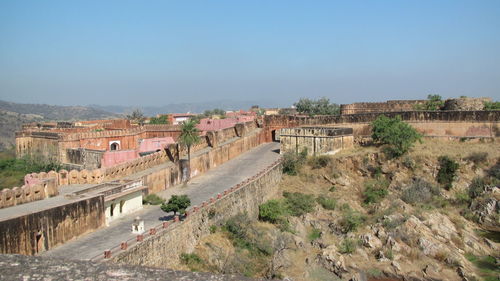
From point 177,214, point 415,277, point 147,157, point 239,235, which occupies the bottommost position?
point 415,277

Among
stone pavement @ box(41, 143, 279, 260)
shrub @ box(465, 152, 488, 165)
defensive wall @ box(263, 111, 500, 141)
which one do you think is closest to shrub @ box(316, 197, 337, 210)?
stone pavement @ box(41, 143, 279, 260)

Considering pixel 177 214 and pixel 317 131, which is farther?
pixel 317 131

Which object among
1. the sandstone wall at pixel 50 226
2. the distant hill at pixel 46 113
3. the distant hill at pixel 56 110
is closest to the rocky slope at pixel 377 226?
the sandstone wall at pixel 50 226

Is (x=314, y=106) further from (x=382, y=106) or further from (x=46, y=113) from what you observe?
(x=46, y=113)

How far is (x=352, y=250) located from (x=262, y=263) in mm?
4544

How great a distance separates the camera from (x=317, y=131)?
31.0 m

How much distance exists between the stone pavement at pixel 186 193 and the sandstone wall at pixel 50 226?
11.1 inches

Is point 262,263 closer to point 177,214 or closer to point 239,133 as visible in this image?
point 177,214

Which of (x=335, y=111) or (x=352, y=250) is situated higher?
(x=335, y=111)

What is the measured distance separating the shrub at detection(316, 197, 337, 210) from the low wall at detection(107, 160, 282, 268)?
8.86 feet

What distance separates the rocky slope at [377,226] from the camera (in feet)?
61.4

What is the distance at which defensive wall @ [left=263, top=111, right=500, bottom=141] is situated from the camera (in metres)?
31.5

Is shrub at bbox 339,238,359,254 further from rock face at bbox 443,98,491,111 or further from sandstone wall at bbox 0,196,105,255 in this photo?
rock face at bbox 443,98,491,111

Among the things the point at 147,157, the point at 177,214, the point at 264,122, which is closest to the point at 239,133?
the point at 264,122
